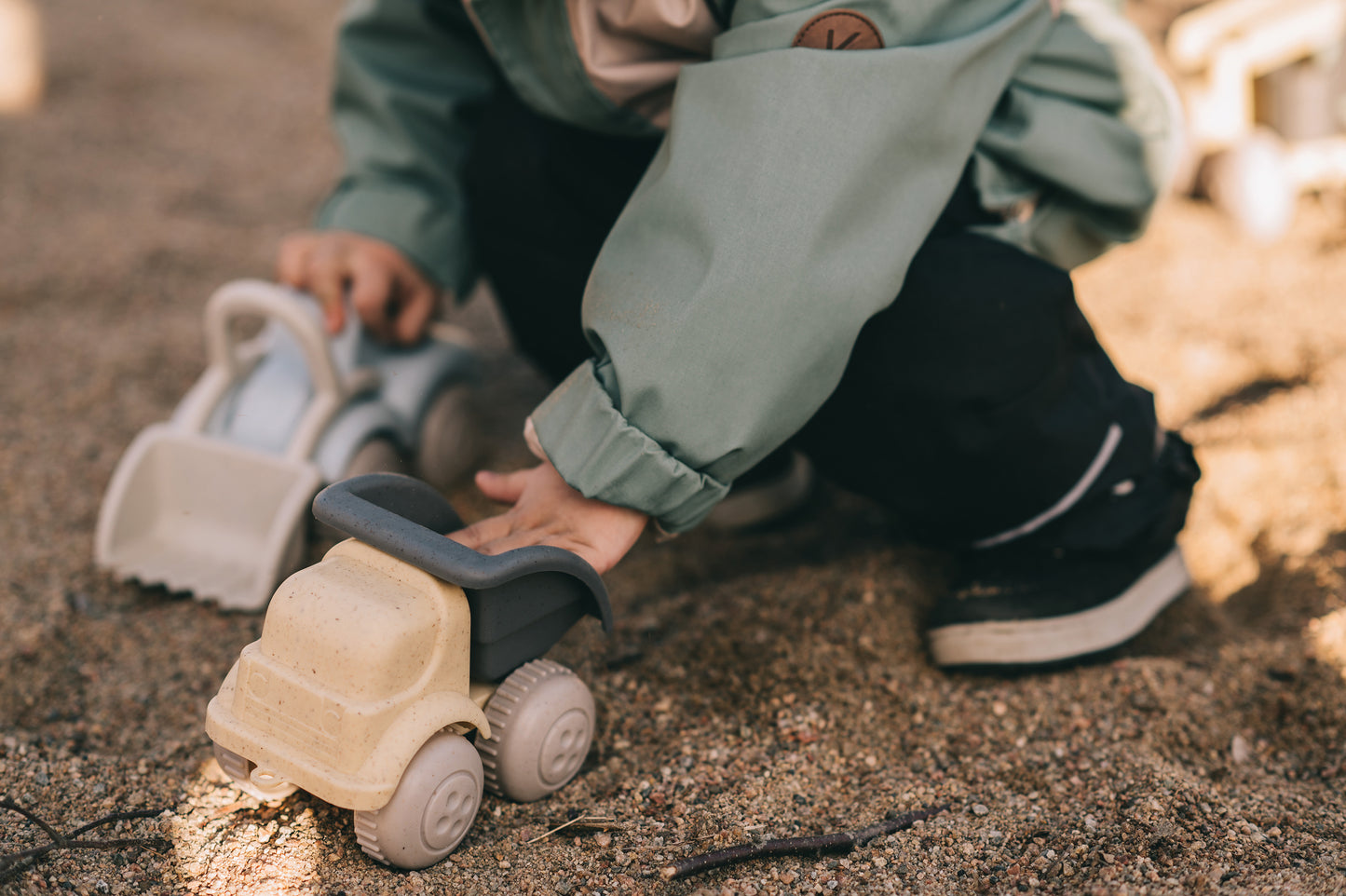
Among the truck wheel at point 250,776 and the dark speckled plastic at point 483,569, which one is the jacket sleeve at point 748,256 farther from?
the truck wheel at point 250,776

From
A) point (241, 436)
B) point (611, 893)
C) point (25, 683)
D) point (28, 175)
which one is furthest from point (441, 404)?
point (28, 175)

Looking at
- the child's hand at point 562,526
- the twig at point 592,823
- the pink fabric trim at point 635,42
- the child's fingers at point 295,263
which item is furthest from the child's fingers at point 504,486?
the child's fingers at point 295,263

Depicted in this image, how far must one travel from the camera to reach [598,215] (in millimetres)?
1147

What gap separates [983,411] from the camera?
93 cm

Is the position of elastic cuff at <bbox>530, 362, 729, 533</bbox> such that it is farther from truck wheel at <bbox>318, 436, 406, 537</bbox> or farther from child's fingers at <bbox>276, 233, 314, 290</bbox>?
child's fingers at <bbox>276, 233, 314, 290</bbox>

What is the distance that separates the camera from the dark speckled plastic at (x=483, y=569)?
707mm

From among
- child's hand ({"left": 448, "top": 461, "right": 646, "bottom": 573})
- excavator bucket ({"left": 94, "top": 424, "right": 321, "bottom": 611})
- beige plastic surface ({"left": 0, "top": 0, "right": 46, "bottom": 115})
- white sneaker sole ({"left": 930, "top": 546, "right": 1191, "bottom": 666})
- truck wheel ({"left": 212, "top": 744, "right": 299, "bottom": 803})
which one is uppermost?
child's hand ({"left": 448, "top": 461, "right": 646, "bottom": 573})

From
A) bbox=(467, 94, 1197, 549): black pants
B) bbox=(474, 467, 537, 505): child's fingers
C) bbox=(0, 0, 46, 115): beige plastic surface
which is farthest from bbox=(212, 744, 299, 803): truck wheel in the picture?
bbox=(0, 0, 46, 115): beige plastic surface

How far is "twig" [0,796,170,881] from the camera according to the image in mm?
710

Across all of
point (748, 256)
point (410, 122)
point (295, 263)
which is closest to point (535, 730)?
point (748, 256)

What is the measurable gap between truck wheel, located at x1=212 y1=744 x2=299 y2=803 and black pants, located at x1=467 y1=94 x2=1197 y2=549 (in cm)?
57

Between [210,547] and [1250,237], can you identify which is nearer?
[210,547]

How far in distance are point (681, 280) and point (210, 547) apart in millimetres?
689

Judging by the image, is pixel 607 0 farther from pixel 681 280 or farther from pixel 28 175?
pixel 28 175
